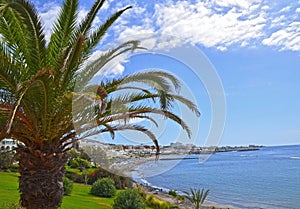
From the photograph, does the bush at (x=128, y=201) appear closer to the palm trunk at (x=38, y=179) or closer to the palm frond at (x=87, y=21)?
the palm trunk at (x=38, y=179)

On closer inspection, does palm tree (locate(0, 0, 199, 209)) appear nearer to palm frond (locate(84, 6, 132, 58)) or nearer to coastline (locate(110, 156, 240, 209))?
palm frond (locate(84, 6, 132, 58))

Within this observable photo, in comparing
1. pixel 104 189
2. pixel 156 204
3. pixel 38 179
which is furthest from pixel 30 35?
pixel 104 189

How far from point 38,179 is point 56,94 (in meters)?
1.96

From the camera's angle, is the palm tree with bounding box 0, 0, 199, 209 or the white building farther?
the white building

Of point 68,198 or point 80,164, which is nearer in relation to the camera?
point 68,198

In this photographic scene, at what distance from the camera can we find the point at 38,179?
7.91m

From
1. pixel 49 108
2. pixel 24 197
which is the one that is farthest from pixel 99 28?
pixel 24 197

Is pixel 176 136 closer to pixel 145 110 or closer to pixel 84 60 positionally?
pixel 145 110

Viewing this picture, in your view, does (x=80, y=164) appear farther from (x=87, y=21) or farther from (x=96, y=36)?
(x=87, y=21)

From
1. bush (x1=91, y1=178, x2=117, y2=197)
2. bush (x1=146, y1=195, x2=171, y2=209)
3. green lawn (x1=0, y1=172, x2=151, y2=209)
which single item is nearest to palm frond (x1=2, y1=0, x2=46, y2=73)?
green lawn (x1=0, y1=172, x2=151, y2=209)

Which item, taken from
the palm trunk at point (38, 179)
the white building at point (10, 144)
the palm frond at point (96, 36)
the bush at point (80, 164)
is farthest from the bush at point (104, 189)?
the palm frond at point (96, 36)

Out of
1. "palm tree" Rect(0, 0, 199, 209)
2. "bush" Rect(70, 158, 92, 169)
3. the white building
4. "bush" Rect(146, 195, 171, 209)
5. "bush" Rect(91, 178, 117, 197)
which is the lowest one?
"bush" Rect(146, 195, 171, 209)

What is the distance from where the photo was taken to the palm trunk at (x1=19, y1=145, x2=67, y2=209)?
7.88 m

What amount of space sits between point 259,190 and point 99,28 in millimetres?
50311
